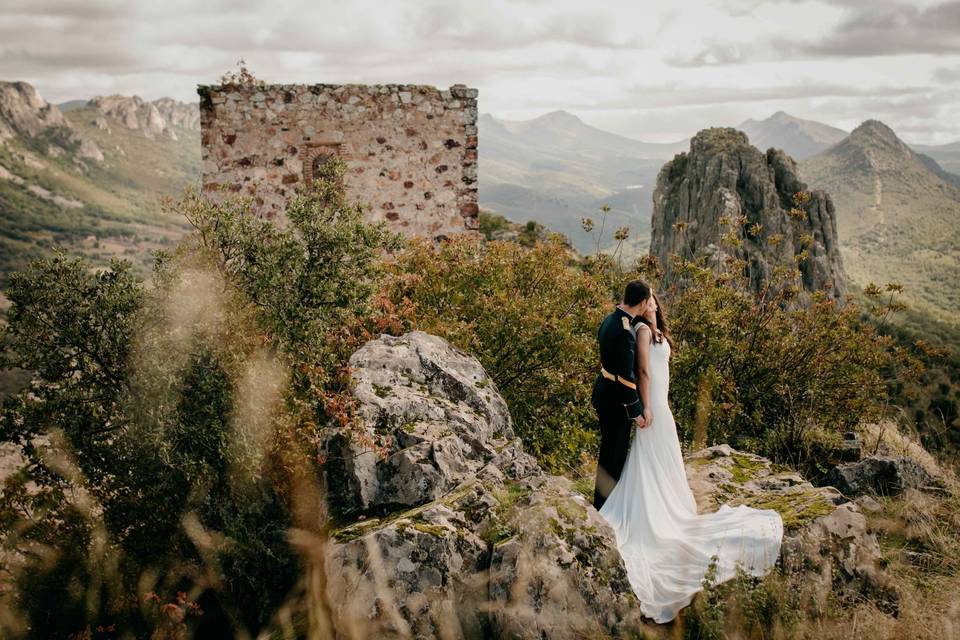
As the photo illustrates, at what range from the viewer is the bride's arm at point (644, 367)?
6.04m

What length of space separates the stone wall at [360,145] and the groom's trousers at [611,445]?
708 cm

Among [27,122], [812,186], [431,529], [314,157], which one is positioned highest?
[27,122]

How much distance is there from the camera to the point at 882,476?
735 centimetres

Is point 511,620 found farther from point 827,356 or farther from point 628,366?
point 827,356

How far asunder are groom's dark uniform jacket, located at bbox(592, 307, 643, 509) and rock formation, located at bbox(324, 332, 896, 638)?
71 centimetres

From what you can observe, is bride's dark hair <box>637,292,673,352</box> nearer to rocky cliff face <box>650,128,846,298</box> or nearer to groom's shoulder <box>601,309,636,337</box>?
groom's shoulder <box>601,309,636,337</box>

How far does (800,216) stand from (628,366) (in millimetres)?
5362

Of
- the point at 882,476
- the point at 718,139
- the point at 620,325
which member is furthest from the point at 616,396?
the point at 718,139

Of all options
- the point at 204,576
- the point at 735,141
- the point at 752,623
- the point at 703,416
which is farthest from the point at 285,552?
the point at 735,141

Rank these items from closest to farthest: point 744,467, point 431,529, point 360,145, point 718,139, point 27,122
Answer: point 431,529 → point 744,467 → point 360,145 → point 718,139 → point 27,122

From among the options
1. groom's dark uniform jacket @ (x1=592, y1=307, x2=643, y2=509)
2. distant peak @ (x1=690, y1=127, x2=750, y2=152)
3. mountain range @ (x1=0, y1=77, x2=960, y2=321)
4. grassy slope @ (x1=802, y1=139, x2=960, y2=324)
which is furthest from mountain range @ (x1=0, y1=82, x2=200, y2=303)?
groom's dark uniform jacket @ (x1=592, y1=307, x2=643, y2=509)

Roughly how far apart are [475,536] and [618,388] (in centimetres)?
198

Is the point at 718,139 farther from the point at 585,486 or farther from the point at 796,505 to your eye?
the point at 796,505

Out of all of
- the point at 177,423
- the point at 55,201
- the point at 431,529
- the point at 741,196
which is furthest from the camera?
the point at 55,201
